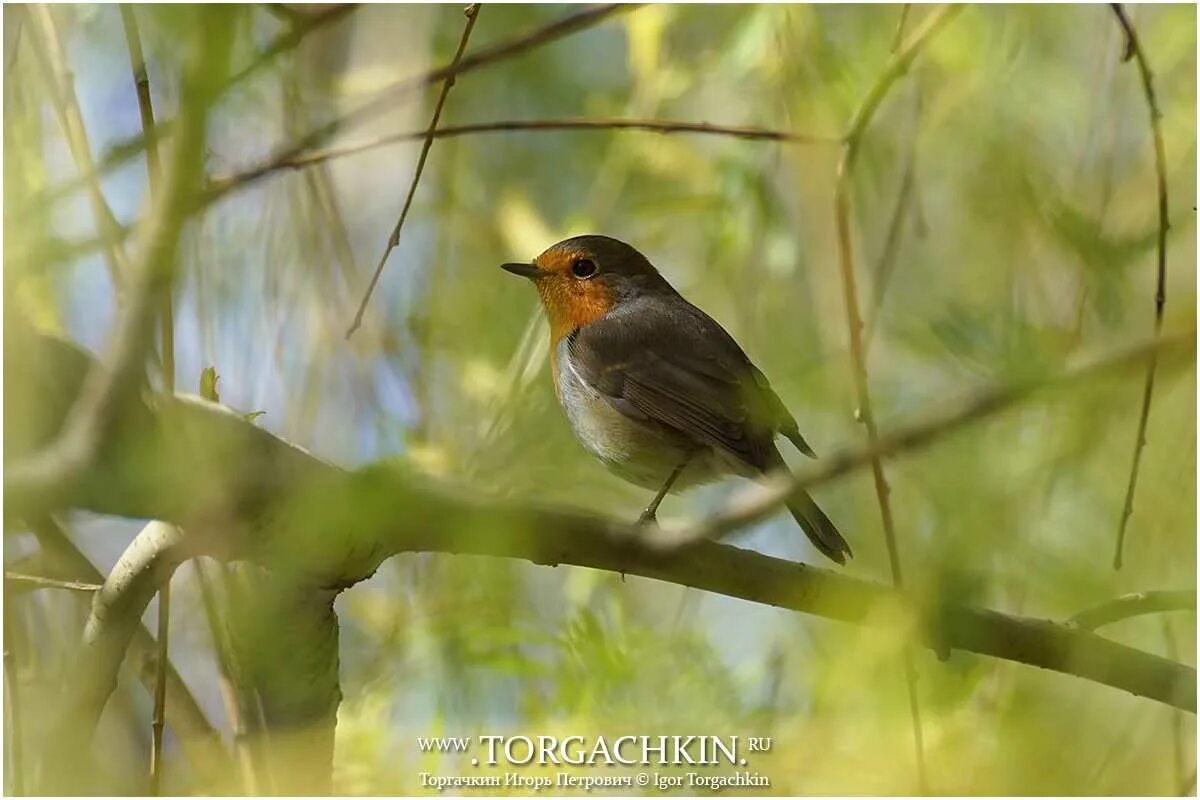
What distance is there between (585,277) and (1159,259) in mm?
1294

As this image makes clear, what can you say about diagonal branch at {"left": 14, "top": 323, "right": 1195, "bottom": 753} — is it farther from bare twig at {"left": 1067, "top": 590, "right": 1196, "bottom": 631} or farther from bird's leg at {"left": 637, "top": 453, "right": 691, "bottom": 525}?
bird's leg at {"left": 637, "top": 453, "right": 691, "bottom": 525}

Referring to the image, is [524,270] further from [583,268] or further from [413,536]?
[413,536]

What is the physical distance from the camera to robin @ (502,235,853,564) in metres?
2.25

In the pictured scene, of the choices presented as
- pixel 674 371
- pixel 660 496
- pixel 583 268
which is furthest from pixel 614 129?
pixel 660 496

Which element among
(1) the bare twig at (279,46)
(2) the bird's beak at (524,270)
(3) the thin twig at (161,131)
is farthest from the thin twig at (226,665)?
(2) the bird's beak at (524,270)

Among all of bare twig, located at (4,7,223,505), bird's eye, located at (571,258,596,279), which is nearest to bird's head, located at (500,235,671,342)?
bird's eye, located at (571,258,596,279)

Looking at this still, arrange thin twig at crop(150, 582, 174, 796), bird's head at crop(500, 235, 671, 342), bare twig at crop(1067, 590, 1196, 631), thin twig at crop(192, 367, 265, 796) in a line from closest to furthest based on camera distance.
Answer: bare twig at crop(1067, 590, 1196, 631) < thin twig at crop(192, 367, 265, 796) < thin twig at crop(150, 582, 174, 796) < bird's head at crop(500, 235, 671, 342)

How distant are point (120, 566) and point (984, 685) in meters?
1.26

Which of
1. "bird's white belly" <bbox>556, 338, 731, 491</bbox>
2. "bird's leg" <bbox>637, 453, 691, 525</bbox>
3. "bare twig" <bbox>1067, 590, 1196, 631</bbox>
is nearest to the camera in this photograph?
"bare twig" <bbox>1067, 590, 1196, 631</bbox>

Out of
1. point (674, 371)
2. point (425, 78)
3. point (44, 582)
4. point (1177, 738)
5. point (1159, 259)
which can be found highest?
point (425, 78)

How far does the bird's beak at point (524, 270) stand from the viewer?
2.46 meters

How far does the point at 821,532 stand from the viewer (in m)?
1.86

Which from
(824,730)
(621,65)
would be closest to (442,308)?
(621,65)

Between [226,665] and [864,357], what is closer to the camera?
[864,357]
